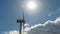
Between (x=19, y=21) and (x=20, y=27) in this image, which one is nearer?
(x=20, y=27)

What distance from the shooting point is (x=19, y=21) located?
149375 mm

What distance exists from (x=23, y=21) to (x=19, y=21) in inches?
281

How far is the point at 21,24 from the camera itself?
14512cm

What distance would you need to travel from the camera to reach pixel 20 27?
5399 inches

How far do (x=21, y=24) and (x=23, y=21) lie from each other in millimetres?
3616

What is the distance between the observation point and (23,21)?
143 meters

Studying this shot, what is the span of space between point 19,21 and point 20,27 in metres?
13.1

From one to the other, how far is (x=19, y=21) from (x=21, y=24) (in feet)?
17.2
